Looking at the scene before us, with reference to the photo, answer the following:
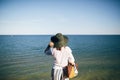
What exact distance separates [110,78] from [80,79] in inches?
96.3

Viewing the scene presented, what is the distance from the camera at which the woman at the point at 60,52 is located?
4.12 m

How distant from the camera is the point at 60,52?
415cm

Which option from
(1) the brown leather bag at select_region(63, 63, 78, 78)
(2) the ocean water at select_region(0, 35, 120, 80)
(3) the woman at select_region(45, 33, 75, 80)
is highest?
(3) the woman at select_region(45, 33, 75, 80)

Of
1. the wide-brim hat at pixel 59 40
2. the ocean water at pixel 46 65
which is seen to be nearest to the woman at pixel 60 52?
the wide-brim hat at pixel 59 40

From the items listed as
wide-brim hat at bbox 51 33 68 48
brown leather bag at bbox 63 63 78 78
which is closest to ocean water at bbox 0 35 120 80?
brown leather bag at bbox 63 63 78 78

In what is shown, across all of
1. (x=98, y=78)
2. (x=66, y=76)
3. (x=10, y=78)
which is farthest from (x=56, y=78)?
(x=10, y=78)

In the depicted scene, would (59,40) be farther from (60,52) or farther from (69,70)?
(69,70)

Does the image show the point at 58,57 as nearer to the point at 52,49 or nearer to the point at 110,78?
the point at 52,49

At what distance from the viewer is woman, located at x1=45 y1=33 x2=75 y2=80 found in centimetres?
412

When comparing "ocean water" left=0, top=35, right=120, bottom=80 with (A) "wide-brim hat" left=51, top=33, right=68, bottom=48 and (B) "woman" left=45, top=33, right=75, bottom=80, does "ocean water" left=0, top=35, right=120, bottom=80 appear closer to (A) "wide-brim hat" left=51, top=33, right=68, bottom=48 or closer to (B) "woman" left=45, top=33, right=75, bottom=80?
(B) "woman" left=45, top=33, right=75, bottom=80

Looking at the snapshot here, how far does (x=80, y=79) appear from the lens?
13.1 m

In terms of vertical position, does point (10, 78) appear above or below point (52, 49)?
below

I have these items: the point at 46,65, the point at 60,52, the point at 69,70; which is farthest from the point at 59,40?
the point at 46,65

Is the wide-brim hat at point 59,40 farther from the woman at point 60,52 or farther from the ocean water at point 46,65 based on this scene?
the ocean water at point 46,65
